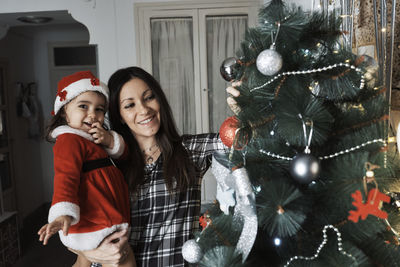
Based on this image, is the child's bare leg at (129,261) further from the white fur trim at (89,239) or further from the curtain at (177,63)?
the curtain at (177,63)

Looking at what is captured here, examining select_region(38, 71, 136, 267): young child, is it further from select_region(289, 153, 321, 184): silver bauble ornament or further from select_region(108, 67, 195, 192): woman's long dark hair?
select_region(289, 153, 321, 184): silver bauble ornament

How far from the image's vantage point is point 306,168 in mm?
653

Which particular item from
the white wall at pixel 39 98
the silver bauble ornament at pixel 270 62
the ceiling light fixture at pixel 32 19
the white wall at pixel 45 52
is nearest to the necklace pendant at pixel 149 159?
the silver bauble ornament at pixel 270 62

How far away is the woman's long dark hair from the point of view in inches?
56.9

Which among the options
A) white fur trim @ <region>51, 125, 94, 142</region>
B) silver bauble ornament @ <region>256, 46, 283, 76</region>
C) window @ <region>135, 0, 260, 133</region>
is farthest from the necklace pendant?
window @ <region>135, 0, 260, 133</region>

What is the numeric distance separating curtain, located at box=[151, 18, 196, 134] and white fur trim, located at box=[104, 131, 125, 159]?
2433 mm

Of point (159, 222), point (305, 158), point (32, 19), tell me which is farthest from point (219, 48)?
point (305, 158)

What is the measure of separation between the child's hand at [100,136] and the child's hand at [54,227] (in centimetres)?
37

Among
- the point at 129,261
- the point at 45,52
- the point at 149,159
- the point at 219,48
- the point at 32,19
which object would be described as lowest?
the point at 129,261

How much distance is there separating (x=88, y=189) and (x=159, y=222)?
31 centimetres

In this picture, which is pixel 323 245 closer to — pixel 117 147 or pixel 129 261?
pixel 129 261

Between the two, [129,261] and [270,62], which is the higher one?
[270,62]

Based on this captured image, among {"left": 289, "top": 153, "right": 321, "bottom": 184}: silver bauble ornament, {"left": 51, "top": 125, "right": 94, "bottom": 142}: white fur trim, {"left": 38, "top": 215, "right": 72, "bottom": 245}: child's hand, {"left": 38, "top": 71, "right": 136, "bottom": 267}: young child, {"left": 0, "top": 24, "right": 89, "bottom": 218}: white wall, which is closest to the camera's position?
{"left": 289, "top": 153, "right": 321, "bottom": 184}: silver bauble ornament

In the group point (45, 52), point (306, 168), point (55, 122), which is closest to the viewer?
point (306, 168)
